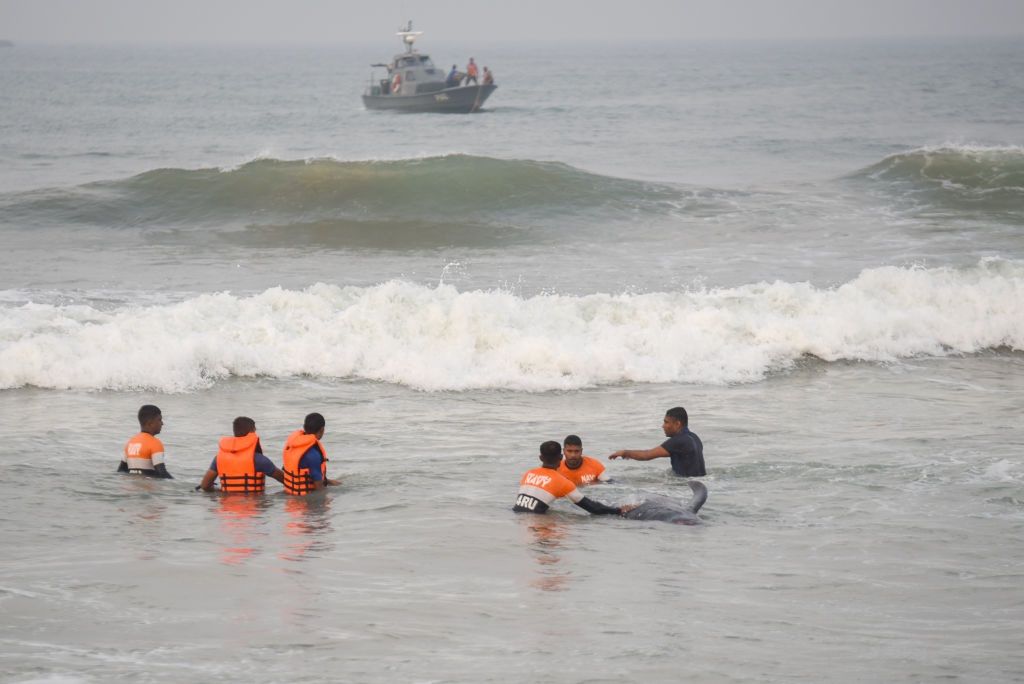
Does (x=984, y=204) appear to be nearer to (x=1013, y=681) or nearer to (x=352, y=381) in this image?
(x=352, y=381)

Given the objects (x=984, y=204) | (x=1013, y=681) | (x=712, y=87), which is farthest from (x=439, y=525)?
(x=712, y=87)

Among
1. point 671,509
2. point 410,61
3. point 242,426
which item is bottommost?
point 671,509

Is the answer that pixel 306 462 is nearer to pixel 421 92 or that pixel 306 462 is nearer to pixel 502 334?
pixel 502 334

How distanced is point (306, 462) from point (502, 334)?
6220mm

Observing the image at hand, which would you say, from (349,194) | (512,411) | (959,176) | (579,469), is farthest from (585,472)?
(959,176)

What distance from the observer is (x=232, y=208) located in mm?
27875

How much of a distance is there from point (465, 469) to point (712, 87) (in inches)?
3366

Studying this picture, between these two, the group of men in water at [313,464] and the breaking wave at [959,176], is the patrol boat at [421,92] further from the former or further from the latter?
the group of men in water at [313,464]

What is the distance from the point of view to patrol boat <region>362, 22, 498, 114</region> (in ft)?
197

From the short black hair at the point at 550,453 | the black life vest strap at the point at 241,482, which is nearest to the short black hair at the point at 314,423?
the black life vest strap at the point at 241,482

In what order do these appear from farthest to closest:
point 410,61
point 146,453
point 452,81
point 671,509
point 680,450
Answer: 1. point 410,61
2. point 452,81
3. point 680,450
4. point 146,453
5. point 671,509

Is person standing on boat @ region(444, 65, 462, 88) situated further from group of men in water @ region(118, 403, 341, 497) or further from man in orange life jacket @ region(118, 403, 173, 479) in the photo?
group of men in water @ region(118, 403, 341, 497)

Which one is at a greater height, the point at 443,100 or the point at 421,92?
the point at 421,92

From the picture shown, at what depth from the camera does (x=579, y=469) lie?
10.6m
